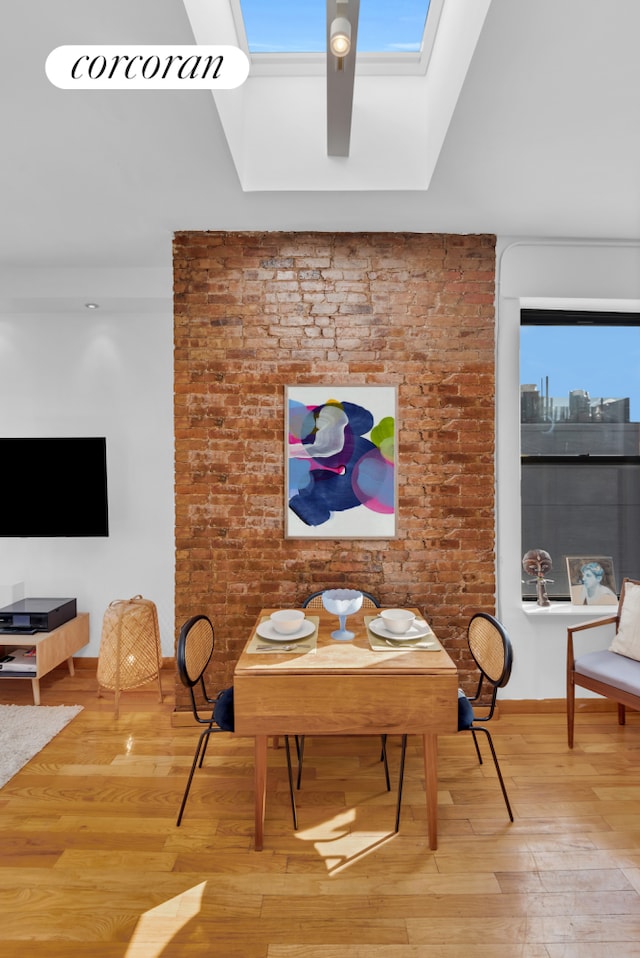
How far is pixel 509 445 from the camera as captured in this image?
317 cm

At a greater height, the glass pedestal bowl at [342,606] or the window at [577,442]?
the window at [577,442]

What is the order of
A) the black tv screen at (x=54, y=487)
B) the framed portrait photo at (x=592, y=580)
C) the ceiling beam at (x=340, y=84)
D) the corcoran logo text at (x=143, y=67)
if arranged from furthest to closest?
the black tv screen at (x=54, y=487)
the framed portrait photo at (x=592, y=580)
the ceiling beam at (x=340, y=84)
the corcoran logo text at (x=143, y=67)

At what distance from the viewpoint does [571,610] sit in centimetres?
321

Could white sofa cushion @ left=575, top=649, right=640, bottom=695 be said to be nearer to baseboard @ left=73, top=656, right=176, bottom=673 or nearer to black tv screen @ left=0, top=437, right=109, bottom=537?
baseboard @ left=73, top=656, right=176, bottom=673

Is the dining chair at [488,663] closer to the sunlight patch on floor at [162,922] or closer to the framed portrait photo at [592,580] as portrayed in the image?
the sunlight patch on floor at [162,922]

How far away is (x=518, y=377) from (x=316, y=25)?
6.31 ft

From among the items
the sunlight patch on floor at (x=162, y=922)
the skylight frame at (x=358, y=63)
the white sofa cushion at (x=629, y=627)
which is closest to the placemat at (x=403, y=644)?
the sunlight patch on floor at (x=162, y=922)

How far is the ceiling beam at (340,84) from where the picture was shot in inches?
56.4

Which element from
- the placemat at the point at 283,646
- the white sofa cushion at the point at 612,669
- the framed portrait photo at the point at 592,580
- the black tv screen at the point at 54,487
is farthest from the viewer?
the black tv screen at the point at 54,487

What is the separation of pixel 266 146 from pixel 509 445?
1975mm

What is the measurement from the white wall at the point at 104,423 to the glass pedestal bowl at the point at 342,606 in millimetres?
1786

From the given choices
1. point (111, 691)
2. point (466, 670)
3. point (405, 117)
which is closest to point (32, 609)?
point (111, 691)

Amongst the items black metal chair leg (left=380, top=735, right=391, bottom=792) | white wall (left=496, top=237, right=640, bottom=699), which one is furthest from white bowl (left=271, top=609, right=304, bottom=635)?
white wall (left=496, top=237, right=640, bottom=699)

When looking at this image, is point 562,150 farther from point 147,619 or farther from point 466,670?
point 147,619
